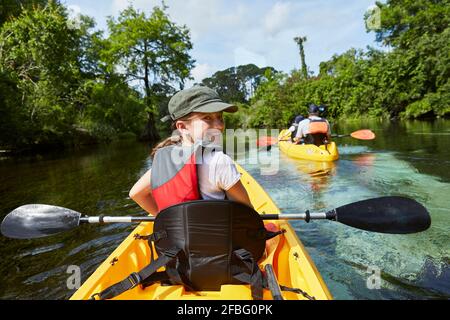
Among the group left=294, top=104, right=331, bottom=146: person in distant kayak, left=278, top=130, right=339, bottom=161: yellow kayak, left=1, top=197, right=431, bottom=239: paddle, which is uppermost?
left=294, top=104, right=331, bottom=146: person in distant kayak

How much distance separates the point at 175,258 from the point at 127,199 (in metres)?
4.31

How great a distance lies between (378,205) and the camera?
227 centimetres

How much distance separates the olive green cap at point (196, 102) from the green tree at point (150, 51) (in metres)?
24.4

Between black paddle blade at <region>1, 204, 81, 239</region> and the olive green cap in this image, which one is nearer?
the olive green cap

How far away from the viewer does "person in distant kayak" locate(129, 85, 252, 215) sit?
1733 mm

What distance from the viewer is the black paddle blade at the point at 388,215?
2.15 metres

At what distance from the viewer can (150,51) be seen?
25328 mm

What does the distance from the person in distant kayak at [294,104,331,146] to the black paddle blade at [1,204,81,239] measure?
590 centimetres

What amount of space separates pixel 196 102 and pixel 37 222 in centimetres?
161

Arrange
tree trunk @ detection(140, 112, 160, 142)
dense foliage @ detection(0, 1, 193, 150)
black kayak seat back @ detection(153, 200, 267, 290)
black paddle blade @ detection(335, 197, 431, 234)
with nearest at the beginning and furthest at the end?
black kayak seat back @ detection(153, 200, 267, 290) < black paddle blade @ detection(335, 197, 431, 234) < dense foliage @ detection(0, 1, 193, 150) < tree trunk @ detection(140, 112, 160, 142)

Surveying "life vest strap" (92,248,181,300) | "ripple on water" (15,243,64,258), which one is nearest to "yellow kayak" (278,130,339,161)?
"ripple on water" (15,243,64,258)

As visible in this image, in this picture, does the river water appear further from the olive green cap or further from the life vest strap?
the olive green cap
